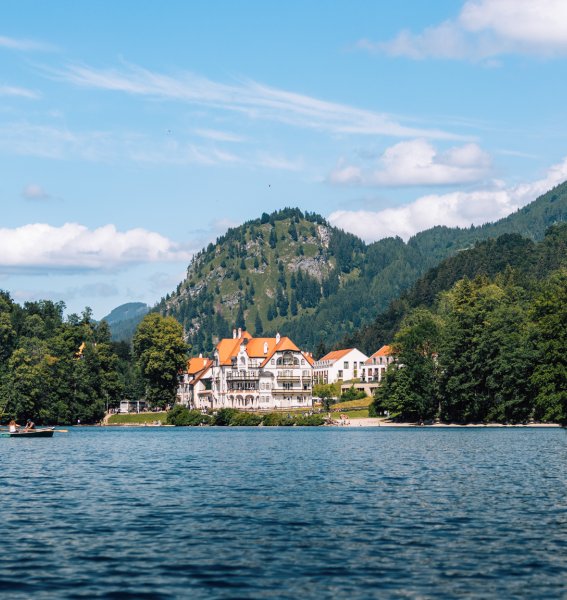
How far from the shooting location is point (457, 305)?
17088 cm

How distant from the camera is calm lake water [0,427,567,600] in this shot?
26953mm

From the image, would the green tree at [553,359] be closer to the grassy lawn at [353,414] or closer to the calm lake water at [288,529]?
the calm lake water at [288,529]

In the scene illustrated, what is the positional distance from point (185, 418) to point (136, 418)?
44.2ft

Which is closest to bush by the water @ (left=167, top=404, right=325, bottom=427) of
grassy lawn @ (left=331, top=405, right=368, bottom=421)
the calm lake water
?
grassy lawn @ (left=331, top=405, right=368, bottom=421)

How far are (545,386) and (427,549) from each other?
8667 cm

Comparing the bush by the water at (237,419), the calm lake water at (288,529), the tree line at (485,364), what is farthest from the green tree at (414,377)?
the calm lake water at (288,529)

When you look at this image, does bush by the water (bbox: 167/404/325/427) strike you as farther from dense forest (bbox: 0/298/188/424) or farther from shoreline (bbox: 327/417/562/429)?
dense forest (bbox: 0/298/188/424)

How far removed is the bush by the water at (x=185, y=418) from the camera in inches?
7269

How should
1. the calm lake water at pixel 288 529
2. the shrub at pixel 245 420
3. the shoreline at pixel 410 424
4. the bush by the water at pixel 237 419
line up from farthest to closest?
the shrub at pixel 245 420, the bush by the water at pixel 237 419, the shoreline at pixel 410 424, the calm lake water at pixel 288 529

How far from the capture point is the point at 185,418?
185000mm

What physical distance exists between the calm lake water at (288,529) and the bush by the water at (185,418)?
114m

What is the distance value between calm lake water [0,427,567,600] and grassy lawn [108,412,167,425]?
121823 mm

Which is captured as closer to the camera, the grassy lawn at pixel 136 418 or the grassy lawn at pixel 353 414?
the grassy lawn at pixel 353 414

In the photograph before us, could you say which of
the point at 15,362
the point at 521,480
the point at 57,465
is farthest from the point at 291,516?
the point at 15,362
